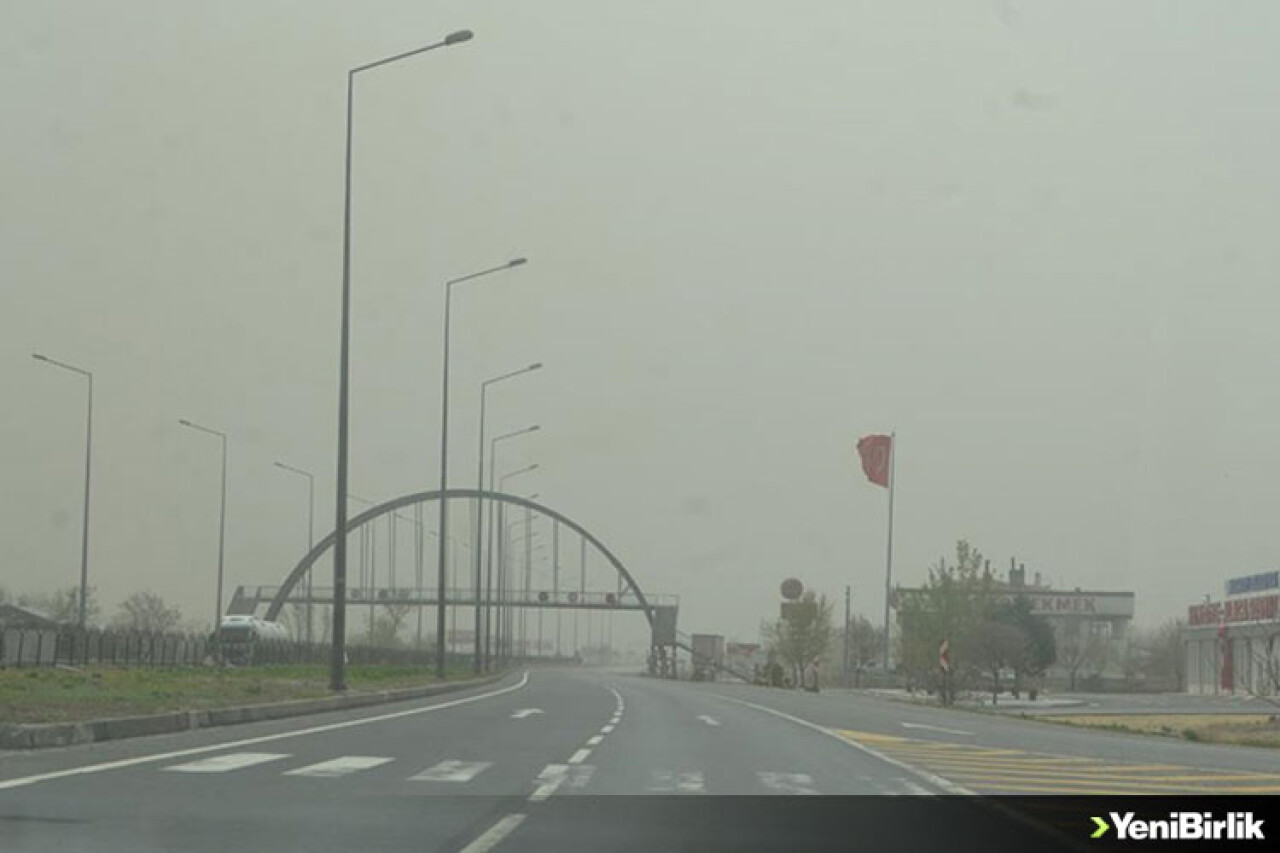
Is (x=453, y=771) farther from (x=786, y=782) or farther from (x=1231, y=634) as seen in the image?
(x=1231, y=634)

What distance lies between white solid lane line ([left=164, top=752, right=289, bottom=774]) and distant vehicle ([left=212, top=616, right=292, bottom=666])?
46663mm

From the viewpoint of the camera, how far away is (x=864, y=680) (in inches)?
4510

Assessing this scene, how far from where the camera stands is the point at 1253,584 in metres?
105

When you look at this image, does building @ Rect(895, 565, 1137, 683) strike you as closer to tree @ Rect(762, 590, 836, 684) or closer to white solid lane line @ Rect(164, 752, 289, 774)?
tree @ Rect(762, 590, 836, 684)

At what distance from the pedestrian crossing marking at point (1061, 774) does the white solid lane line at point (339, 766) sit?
5.99m

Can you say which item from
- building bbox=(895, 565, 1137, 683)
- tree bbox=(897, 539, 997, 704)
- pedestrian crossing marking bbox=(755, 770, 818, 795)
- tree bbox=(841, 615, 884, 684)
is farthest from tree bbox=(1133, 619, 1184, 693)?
pedestrian crossing marking bbox=(755, 770, 818, 795)

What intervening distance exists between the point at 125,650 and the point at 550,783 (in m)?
52.0

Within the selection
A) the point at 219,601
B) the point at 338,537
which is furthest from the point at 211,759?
the point at 219,601

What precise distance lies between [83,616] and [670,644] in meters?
81.2

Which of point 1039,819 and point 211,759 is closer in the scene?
point 1039,819

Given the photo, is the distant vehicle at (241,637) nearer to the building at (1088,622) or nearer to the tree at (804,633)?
the tree at (804,633)

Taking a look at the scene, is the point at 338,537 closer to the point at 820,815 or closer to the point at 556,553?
the point at 820,815

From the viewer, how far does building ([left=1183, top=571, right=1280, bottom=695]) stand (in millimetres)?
96125

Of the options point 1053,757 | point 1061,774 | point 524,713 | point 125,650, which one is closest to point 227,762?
point 1061,774
